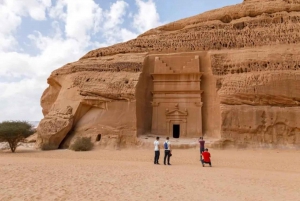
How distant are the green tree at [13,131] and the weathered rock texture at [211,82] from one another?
1064 millimetres

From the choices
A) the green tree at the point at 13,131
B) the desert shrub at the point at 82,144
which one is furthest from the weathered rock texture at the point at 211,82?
the green tree at the point at 13,131

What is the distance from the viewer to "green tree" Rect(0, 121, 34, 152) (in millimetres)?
19453

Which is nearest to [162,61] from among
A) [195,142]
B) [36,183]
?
[195,142]

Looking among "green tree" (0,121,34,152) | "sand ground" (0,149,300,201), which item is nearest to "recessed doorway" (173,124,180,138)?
"green tree" (0,121,34,152)

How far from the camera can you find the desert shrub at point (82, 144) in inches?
741

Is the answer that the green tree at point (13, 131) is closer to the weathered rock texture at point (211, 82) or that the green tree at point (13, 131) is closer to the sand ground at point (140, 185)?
the weathered rock texture at point (211, 82)

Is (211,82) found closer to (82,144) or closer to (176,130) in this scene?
(176,130)

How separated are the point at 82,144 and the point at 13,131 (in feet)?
17.0

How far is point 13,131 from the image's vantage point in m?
19.6

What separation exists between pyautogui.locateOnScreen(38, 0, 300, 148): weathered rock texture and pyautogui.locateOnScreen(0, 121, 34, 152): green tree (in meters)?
1.06

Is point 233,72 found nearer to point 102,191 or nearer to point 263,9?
point 263,9

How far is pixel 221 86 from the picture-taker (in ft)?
Result: 66.3

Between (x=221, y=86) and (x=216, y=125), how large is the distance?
114 inches

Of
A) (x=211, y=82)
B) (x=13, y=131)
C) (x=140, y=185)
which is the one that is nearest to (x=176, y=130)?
(x=211, y=82)
